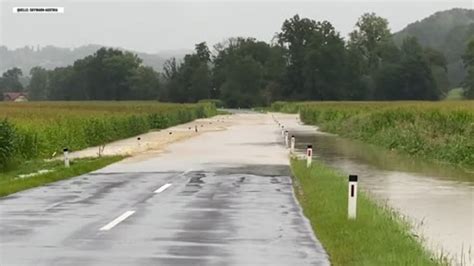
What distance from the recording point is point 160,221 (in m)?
12.1

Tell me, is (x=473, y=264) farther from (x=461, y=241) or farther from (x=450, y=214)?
(x=450, y=214)

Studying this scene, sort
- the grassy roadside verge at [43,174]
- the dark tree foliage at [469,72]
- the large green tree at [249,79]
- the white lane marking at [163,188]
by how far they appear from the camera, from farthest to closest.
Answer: the large green tree at [249,79]
the dark tree foliage at [469,72]
the grassy roadside verge at [43,174]
the white lane marking at [163,188]

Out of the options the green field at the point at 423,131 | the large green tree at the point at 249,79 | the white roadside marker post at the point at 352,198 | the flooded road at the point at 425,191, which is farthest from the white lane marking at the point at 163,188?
the large green tree at the point at 249,79

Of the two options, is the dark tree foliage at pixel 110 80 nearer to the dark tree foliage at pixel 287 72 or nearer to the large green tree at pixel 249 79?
the dark tree foliage at pixel 287 72

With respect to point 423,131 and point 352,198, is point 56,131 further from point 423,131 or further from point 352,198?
point 352,198

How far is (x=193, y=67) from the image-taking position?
163 m

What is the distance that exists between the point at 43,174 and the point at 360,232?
1230 cm

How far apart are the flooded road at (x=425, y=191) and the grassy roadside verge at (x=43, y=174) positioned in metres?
8.51

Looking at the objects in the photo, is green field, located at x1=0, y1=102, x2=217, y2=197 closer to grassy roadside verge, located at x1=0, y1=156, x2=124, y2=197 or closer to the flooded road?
grassy roadside verge, located at x1=0, y1=156, x2=124, y2=197

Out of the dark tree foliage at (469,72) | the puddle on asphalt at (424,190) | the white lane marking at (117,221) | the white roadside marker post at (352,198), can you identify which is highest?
the dark tree foliage at (469,72)

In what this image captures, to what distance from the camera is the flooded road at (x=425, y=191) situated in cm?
1165

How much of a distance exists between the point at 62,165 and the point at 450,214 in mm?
13986

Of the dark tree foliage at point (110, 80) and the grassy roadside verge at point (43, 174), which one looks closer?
the grassy roadside verge at point (43, 174)

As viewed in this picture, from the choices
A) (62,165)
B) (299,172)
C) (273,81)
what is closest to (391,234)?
(299,172)
